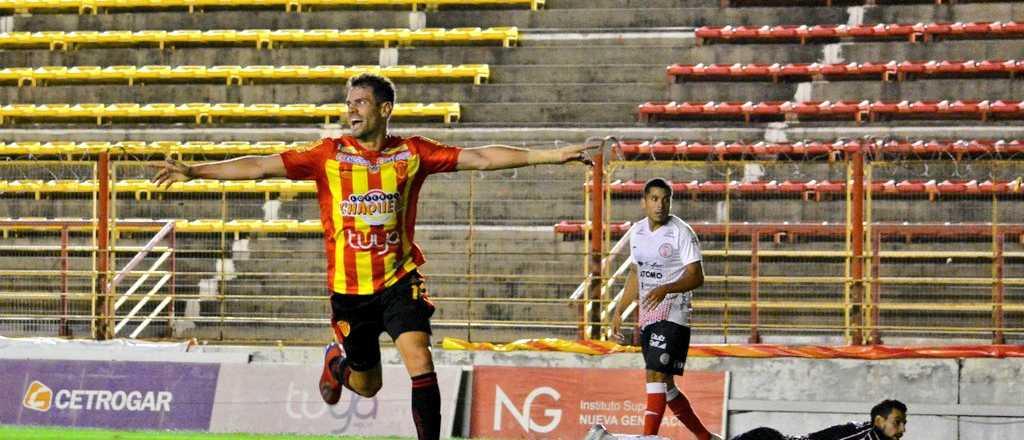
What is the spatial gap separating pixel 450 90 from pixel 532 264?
681 cm

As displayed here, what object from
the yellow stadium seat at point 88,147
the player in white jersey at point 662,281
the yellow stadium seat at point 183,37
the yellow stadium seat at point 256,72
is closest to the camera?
the player in white jersey at point 662,281

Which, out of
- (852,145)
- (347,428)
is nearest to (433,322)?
(347,428)

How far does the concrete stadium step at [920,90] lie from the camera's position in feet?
72.2

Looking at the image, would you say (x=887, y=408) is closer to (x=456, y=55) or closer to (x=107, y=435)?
(x=107, y=435)

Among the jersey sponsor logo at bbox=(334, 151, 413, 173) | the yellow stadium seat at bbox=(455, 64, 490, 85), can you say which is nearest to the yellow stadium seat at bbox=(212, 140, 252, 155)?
the yellow stadium seat at bbox=(455, 64, 490, 85)

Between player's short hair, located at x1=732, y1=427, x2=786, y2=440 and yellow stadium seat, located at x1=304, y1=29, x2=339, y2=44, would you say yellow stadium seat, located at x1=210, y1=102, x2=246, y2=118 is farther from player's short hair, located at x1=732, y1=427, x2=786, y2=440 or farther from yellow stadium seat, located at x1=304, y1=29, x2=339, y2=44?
player's short hair, located at x1=732, y1=427, x2=786, y2=440

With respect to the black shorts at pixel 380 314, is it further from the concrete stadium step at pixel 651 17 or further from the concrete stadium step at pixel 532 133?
the concrete stadium step at pixel 651 17

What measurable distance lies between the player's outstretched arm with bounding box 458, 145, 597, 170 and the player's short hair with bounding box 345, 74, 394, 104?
0.52 m

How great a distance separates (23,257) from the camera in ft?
60.1

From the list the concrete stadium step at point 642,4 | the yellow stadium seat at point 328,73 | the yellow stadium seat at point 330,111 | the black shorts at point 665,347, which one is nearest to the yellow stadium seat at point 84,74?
the yellow stadium seat at point 328,73

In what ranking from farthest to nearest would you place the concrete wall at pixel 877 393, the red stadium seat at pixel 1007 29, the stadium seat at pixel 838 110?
1. the red stadium seat at pixel 1007 29
2. the stadium seat at pixel 838 110
3. the concrete wall at pixel 877 393

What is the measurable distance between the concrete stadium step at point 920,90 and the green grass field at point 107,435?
11214 mm

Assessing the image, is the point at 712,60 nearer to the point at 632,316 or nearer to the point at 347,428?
the point at 632,316

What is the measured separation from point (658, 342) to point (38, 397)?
6249mm
